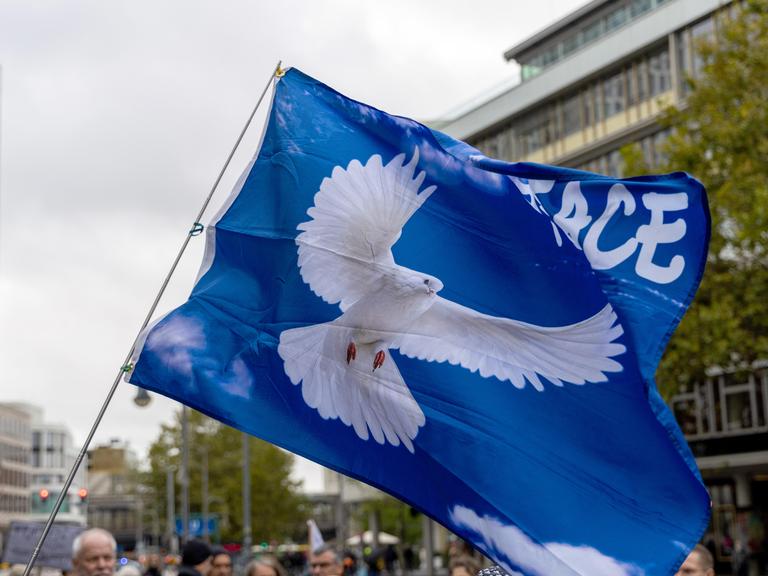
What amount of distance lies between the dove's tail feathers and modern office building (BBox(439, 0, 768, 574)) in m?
35.3

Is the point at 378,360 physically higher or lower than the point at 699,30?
lower

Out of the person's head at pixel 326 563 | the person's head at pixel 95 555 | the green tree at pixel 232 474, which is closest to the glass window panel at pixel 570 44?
the green tree at pixel 232 474

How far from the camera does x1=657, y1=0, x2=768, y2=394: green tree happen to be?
2906 cm

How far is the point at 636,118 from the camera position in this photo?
50.3 m

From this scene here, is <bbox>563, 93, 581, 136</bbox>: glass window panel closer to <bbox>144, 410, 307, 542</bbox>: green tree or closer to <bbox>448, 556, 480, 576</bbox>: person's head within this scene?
<bbox>144, 410, 307, 542</bbox>: green tree

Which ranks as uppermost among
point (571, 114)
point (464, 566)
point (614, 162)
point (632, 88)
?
point (571, 114)

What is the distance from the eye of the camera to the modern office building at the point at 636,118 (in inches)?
1818

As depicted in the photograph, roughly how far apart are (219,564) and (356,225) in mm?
5038

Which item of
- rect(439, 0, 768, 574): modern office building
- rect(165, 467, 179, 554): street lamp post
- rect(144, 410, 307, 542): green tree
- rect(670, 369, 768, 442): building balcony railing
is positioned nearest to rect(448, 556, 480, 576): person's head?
rect(439, 0, 768, 574): modern office building

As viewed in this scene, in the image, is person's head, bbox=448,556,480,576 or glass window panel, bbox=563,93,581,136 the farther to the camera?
glass window panel, bbox=563,93,581,136

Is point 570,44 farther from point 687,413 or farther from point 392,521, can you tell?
point 392,521

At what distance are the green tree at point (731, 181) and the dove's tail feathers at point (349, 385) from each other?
2295cm

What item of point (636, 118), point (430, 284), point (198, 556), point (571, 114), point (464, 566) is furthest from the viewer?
point (571, 114)

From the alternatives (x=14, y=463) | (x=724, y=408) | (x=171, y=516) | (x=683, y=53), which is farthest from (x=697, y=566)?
(x=14, y=463)
